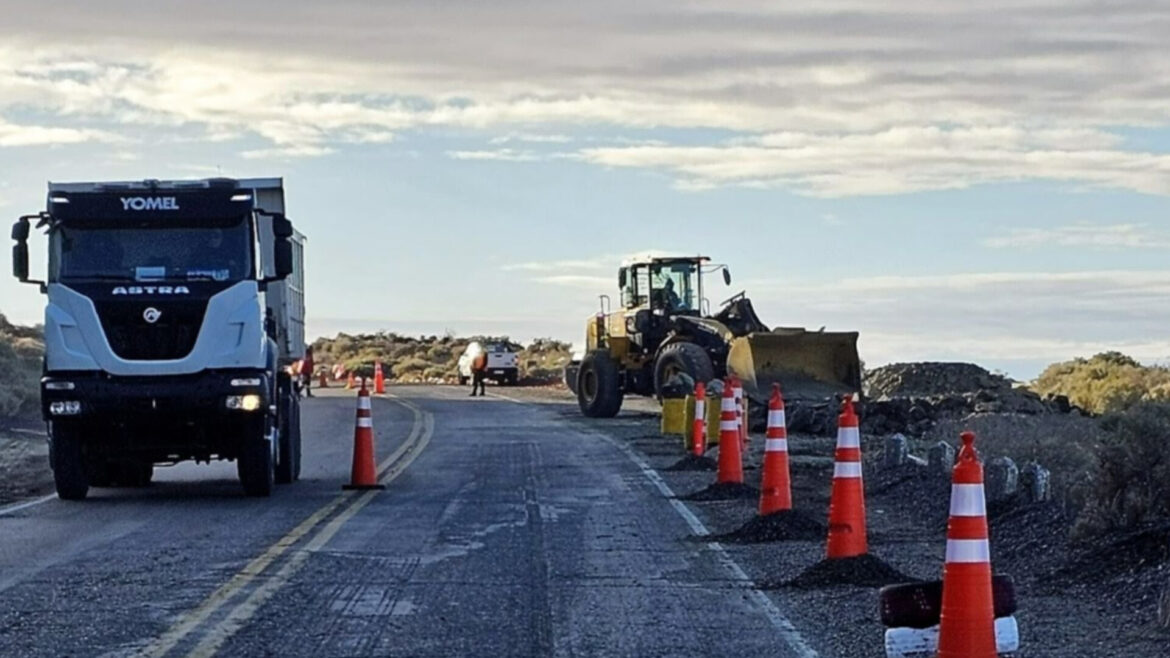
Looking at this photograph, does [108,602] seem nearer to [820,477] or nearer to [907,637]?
[907,637]

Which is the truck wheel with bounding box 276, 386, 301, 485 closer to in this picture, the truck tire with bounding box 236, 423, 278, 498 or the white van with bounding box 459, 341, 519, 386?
the truck tire with bounding box 236, 423, 278, 498

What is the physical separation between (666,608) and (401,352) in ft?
281

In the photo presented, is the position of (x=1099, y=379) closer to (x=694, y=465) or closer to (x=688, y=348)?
(x=688, y=348)

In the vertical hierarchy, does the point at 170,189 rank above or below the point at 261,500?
above

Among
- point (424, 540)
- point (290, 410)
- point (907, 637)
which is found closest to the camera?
point (907, 637)

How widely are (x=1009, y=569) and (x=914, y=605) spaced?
5.06 meters

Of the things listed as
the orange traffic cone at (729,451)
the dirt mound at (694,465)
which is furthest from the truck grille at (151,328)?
the dirt mound at (694,465)

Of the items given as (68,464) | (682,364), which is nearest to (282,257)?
(68,464)

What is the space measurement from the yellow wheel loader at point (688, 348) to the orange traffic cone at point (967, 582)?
21940mm

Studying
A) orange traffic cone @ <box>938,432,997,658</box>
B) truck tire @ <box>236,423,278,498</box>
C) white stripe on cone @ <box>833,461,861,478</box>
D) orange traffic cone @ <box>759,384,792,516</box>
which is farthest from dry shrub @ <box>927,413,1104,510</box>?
truck tire @ <box>236,423,278,498</box>

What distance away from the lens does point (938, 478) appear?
17594 millimetres

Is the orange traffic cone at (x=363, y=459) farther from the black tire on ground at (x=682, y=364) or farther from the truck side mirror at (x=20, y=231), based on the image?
the black tire on ground at (x=682, y=364)

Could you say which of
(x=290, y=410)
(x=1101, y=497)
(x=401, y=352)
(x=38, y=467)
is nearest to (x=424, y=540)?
(x=1101, y=497)

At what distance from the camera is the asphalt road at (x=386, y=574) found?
9641mm
